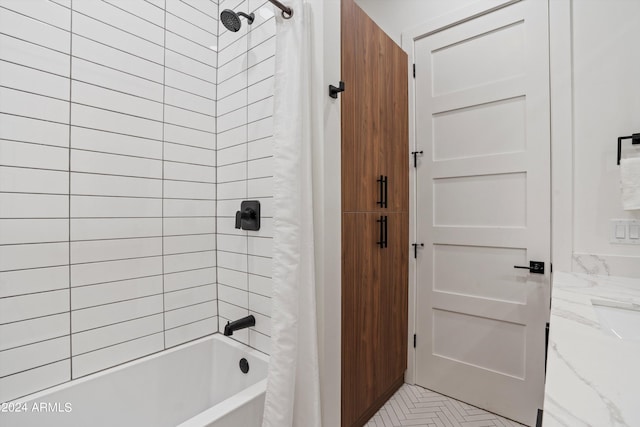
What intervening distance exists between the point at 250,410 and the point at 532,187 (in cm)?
186

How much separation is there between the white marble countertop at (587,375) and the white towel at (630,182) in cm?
74

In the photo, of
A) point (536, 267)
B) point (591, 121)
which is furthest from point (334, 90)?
point (536, 267)

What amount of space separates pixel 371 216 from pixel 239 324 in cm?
92

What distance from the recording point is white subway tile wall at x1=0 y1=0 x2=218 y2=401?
116 centimetres

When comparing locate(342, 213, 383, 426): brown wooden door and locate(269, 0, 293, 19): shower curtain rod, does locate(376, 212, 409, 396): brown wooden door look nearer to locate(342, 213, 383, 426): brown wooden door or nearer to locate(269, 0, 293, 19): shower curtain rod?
locate(342, 213, 383, 426): brown wooden door

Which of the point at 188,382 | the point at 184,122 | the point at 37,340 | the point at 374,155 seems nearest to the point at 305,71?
the point at 374,155

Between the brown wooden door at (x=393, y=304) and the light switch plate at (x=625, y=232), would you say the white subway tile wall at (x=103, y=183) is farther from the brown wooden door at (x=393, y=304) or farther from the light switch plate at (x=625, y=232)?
the light switch plate at (x=625, y=232)

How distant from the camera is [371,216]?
172cm

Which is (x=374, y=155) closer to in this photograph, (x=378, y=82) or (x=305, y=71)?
(x=378, y=82)

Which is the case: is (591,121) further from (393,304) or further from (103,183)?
(103,183)

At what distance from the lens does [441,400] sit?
1.99m

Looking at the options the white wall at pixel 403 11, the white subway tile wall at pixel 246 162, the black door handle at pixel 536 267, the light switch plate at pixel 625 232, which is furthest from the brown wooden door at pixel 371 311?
the white wall at pixel 403 11

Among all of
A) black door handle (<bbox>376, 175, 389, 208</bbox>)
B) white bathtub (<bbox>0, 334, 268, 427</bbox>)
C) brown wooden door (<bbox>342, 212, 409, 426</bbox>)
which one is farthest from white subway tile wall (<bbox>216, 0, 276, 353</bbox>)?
black door handle (<bbox>376, 175, 389, 208</bbox>)

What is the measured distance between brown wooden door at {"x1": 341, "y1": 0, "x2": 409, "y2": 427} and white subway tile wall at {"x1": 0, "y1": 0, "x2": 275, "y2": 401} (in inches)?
16.0
